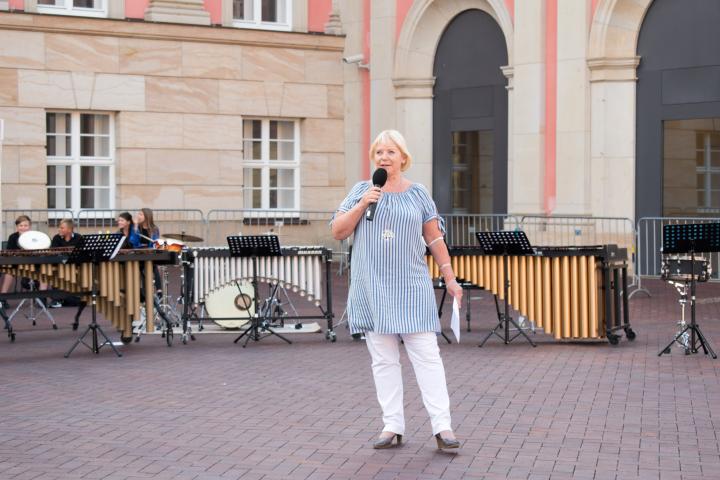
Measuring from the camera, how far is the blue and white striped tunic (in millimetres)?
8641

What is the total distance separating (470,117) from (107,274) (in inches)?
552

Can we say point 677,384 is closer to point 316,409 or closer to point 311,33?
point 316,409

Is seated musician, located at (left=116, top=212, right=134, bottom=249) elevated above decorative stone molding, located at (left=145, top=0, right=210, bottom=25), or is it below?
below

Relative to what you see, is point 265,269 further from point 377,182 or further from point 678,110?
point 678,110

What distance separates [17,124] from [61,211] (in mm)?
1830

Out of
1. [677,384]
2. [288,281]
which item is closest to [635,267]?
[288,281]

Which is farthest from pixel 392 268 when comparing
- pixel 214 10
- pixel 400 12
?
pixel 400 12

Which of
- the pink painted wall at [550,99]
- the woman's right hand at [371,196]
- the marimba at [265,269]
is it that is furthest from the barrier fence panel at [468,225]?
the woman's right hand at [371,196]

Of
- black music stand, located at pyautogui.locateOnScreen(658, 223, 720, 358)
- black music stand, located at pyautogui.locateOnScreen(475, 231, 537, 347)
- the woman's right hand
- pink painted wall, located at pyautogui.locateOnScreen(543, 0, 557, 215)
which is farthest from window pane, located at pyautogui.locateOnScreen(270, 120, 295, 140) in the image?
the woman's right hand

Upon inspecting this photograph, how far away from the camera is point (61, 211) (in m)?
25.4

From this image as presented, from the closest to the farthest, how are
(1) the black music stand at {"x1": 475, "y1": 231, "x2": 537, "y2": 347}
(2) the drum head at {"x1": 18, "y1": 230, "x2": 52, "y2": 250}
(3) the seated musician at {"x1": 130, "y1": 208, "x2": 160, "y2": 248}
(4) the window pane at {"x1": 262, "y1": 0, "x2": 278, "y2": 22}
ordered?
1. (1) the black music stand at {"x1": 475, "y1": 231, "x2": 537, "y2": 347}
2. (2) the drum head at {"x1": 18, "y1": 230, "x2": 52, "y2": 250}
3. (3) the seated musician at {"x1": 130, "y1": 208, "x2": 160, "y2": 248}
4. (4) the window pane at {"x1": 262, "y1": 0, "x2": 278, "y2": 22}

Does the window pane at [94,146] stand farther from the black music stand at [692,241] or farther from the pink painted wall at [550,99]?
the black music stand at [692,241]

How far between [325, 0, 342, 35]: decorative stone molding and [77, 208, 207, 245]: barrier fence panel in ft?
16.9

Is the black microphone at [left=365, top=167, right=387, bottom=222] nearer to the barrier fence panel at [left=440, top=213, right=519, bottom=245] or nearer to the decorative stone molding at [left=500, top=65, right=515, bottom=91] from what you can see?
the barrier fence panel at [left=440, top=213, right=519, bottom=245]
